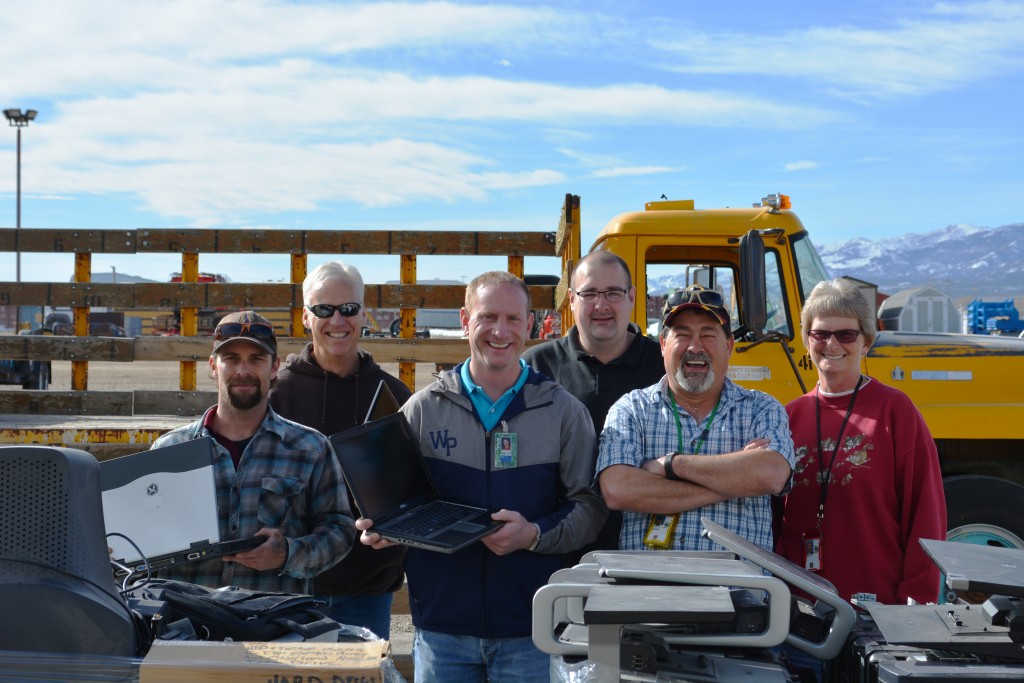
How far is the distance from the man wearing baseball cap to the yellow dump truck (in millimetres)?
1831

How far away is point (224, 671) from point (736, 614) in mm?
998

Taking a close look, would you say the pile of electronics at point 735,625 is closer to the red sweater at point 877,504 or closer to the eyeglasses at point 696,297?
the red sweater at point 877,504

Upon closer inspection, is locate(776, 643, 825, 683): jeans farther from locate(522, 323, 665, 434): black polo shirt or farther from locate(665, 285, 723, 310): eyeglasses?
locate(522, 323, 665, 434): black polo shirt

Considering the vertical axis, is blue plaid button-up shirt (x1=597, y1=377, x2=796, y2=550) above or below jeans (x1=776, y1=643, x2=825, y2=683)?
above

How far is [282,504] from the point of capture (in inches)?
121

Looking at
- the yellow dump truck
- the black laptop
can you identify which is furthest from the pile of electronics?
the yellow dump truck

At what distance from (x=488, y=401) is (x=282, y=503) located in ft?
2.57

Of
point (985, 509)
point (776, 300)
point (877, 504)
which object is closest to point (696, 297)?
point (877, 504)

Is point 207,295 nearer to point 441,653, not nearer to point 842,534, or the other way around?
point 441,653

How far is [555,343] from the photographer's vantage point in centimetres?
383

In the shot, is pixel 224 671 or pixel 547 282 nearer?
pixel 224 671

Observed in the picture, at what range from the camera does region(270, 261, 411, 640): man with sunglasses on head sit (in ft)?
11.7

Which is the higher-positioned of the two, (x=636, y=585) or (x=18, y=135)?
(x=18, y=135)

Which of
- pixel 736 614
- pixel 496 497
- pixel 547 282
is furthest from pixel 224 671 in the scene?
pixel 547 282
